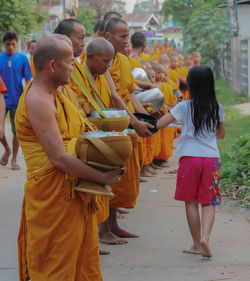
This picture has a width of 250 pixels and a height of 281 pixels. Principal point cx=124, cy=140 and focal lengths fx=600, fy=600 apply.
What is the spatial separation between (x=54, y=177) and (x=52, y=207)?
0.18 m

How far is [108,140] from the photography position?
3211mm

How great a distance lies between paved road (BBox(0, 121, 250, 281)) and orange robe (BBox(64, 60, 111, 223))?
656 millimetres

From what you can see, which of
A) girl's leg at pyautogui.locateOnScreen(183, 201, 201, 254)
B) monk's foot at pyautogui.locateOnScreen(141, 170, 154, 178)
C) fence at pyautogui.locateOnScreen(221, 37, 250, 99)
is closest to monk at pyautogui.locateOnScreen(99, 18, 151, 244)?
girl's leg at pyautogui.locateOnScreen(183, 201, 201, 254)

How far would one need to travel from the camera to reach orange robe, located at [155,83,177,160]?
9.59 metres

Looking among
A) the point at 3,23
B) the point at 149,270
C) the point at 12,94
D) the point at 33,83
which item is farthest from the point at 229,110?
the point at 33,83

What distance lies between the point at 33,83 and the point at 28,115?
222 millimetres

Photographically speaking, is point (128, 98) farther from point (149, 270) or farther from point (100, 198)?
point (100, 198)

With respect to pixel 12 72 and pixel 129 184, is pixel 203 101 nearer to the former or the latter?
pixel 129 184

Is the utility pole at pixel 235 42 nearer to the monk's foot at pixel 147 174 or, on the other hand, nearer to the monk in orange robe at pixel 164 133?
the monk in orange robe at pixel 164 133

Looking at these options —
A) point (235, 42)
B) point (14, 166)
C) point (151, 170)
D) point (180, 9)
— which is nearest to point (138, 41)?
point (151, 170)

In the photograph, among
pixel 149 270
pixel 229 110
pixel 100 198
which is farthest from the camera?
pixel 229 110

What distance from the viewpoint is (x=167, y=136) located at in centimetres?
977

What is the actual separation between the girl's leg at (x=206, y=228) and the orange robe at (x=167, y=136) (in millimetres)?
4617

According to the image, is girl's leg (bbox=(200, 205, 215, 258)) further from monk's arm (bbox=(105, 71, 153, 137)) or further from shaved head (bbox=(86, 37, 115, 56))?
shaved head (bbox=(86, 37, 115, 56))
